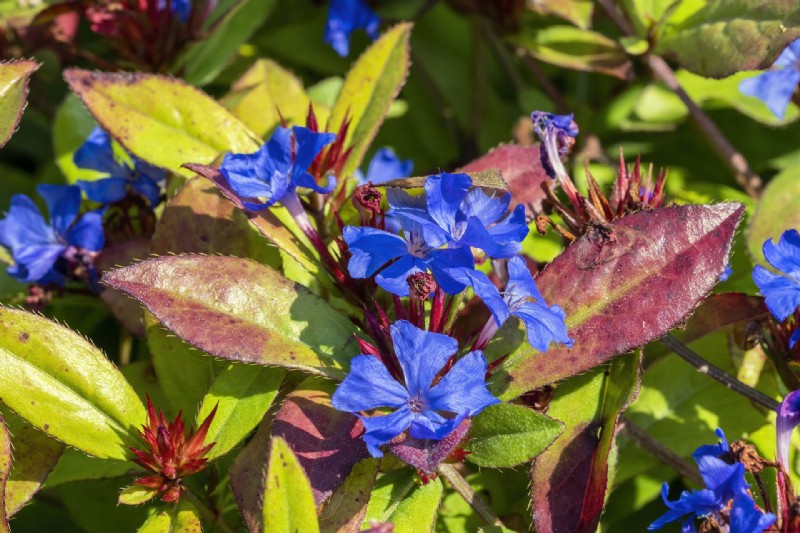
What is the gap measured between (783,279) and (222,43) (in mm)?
1497

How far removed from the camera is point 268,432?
4.58 ft

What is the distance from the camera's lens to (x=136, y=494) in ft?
4.51

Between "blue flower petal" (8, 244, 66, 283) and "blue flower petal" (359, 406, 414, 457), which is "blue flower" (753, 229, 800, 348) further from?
"blue flower petal" (8, 244, 66, 283)

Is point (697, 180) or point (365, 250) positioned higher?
point (365, 250)

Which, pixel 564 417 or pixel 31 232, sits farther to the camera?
pixel 31 232

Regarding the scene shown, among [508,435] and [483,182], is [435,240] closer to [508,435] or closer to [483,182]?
[483,182]

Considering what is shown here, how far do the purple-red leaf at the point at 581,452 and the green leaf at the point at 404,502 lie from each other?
17 cm

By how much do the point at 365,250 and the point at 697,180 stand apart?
4.87ft

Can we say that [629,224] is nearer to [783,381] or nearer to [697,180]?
[783,381]

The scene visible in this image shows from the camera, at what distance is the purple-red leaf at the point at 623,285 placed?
4.51ft

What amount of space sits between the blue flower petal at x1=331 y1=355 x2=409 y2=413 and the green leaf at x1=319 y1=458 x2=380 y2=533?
0.17 meters

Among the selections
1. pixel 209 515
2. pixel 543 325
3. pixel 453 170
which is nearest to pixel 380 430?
pixel 543 325

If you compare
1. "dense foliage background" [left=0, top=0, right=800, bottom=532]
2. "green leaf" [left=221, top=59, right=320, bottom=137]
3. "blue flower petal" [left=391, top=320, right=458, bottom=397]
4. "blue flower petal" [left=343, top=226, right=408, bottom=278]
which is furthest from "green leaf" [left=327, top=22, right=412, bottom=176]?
"blue flower petal" [left=391, top=320, right=458, bottom=397]

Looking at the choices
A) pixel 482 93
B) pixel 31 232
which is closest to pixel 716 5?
pixel 482 93
